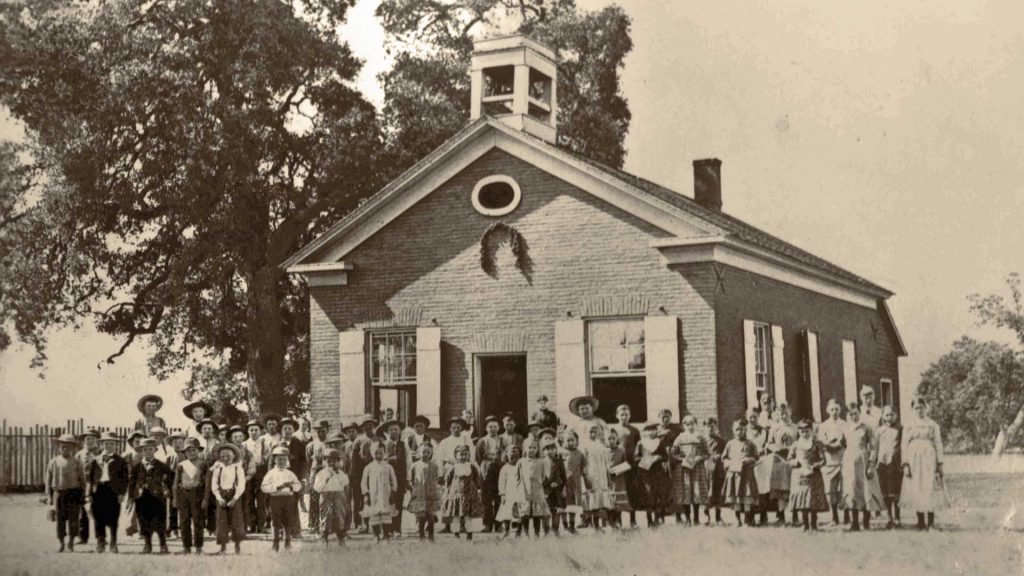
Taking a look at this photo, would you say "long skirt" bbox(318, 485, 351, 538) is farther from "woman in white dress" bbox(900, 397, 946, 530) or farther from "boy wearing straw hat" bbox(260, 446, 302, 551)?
"woman in white dress" bbox(900, 397, 946, 530)

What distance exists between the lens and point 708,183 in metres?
15.6

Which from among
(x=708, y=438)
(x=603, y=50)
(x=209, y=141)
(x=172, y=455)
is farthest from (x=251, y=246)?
(x=708, y=438)

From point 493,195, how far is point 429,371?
2.19 meters

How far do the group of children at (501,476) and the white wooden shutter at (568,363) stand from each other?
37 centimetres

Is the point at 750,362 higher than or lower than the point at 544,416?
higher

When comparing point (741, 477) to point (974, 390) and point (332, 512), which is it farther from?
point (332, 512)

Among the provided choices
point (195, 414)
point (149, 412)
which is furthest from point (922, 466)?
point (149, 412)

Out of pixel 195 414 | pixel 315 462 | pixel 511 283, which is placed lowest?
pixel 315 462

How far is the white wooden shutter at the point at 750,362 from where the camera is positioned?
44.6 ft

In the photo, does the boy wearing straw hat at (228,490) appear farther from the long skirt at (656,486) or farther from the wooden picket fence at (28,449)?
the long skirt at (656,486)

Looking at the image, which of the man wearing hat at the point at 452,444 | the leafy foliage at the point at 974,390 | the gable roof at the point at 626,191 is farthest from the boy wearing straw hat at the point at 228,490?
the leafy foliage at the point at 974,390

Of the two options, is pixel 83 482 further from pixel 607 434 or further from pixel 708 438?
pixel 708 438

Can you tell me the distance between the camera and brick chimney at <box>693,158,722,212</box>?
1467cm

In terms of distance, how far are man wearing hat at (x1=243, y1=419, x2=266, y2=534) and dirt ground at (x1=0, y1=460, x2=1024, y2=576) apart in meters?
0.82
